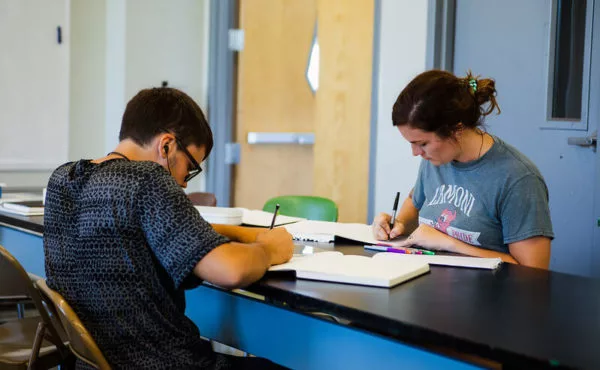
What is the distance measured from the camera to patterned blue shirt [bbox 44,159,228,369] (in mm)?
1314

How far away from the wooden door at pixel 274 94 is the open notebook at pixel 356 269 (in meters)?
2.90

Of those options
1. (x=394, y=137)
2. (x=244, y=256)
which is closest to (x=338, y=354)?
(x=244, y=256)

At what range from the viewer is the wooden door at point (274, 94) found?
14.9ft

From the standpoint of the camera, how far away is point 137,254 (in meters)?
1.35

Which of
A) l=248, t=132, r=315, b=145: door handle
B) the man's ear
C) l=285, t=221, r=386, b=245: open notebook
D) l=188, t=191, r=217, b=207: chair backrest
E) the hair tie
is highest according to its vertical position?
the hair tie

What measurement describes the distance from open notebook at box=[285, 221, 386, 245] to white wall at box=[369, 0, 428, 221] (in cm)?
140

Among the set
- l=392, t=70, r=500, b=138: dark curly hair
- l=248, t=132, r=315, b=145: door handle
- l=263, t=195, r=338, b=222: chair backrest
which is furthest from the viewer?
l=248, t=132, r=315, b=145: door handle

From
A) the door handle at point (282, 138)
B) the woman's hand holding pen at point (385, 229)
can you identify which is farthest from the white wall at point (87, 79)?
the woman's hand holding pen at point (385, 229)

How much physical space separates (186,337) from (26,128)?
3328 mm

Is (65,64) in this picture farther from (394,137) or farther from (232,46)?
(394,137)

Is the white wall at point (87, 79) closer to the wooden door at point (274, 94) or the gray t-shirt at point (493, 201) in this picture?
the wooden door at point (274, 94)

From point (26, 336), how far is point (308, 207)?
4.29ft

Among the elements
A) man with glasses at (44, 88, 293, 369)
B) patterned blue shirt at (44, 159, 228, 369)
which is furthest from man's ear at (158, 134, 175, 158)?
patterned blue shirt at (44, 159, 228, 369)

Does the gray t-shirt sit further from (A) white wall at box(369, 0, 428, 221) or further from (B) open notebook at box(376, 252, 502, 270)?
(A) white wall at box(369, 0, 428, 221)
